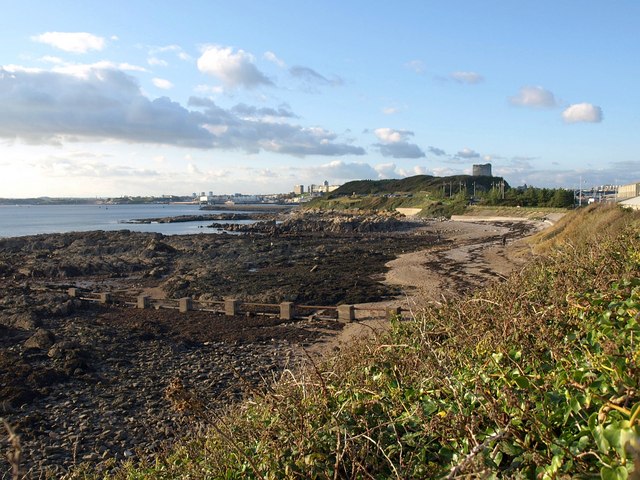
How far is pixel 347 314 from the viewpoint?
15102 millimetres

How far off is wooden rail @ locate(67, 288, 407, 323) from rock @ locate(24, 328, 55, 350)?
4342 mm

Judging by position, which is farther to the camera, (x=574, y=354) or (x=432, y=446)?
(x=574, y=354)

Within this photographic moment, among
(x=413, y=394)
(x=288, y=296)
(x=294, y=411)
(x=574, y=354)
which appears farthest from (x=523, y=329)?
(x=288, y=296)

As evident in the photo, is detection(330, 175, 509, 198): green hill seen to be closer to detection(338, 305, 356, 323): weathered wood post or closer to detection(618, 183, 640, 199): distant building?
detection(618, 183, 640, 199): distant building

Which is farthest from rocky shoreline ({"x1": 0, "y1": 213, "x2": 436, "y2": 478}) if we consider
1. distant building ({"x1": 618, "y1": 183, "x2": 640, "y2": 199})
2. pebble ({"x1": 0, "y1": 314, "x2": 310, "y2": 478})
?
distant building ({"x1": 618, "y1": 183, "x2": 640, "y2": 199})

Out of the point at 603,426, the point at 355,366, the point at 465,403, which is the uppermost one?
the point at 603,426

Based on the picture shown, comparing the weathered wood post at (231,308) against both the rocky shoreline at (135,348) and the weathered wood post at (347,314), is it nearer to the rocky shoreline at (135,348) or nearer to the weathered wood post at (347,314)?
the rocky shoreline at (135,348)

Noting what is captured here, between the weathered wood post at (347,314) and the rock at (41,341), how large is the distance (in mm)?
7696

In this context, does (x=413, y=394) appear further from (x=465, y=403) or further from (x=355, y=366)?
(x=355, y=366)

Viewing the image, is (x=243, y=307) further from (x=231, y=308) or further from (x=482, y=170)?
(x=482, y=170)

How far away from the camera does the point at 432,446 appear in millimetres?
2971

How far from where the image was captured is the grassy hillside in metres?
2.37

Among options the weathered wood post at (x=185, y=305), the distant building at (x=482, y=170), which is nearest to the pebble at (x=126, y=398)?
the weathered wood post at (x=185, y=305)

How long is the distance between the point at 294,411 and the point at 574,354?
77.8 inches
